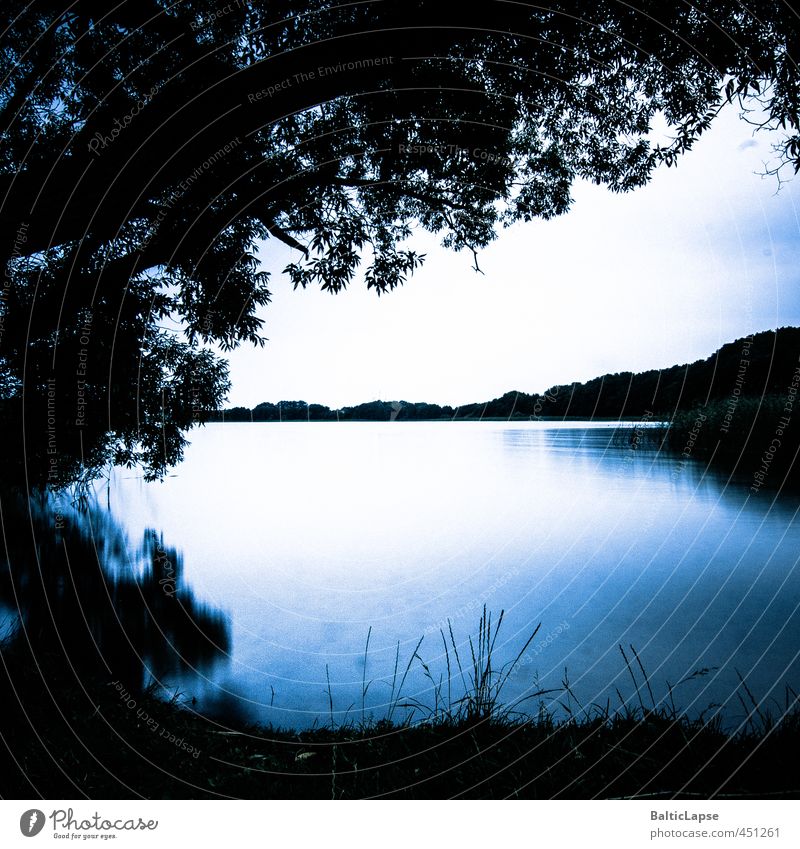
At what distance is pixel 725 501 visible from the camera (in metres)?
18.9

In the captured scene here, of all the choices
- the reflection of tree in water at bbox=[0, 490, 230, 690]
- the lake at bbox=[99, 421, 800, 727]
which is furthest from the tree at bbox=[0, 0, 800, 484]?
the lake at bbox=[99, 421, 800, 727]

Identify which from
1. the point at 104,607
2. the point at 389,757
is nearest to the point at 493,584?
the point at 104,607

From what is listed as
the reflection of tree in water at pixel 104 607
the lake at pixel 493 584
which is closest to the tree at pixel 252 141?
the reflection of tree in water at pixel 104 607

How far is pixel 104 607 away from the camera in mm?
10070

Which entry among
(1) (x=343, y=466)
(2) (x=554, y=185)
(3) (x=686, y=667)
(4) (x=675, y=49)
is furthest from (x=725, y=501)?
(1) (x=343, y=466)

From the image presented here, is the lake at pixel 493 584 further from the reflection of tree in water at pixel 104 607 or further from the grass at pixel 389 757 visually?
the grass at pixel 389 757

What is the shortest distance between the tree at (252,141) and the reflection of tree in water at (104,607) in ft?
8.00

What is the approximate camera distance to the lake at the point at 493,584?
22.6 ft

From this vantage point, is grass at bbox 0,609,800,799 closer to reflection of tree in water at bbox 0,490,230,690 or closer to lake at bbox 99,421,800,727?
reflection of tree in water at bbox 0,490,230,690

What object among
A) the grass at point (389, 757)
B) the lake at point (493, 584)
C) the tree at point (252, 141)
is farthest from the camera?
the lake at point (493, 584)

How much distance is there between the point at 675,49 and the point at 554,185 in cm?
279

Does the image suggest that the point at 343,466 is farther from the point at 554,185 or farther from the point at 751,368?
the point at 554,185

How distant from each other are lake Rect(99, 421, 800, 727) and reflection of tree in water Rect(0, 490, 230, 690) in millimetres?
414

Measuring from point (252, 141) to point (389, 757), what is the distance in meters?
6.23
